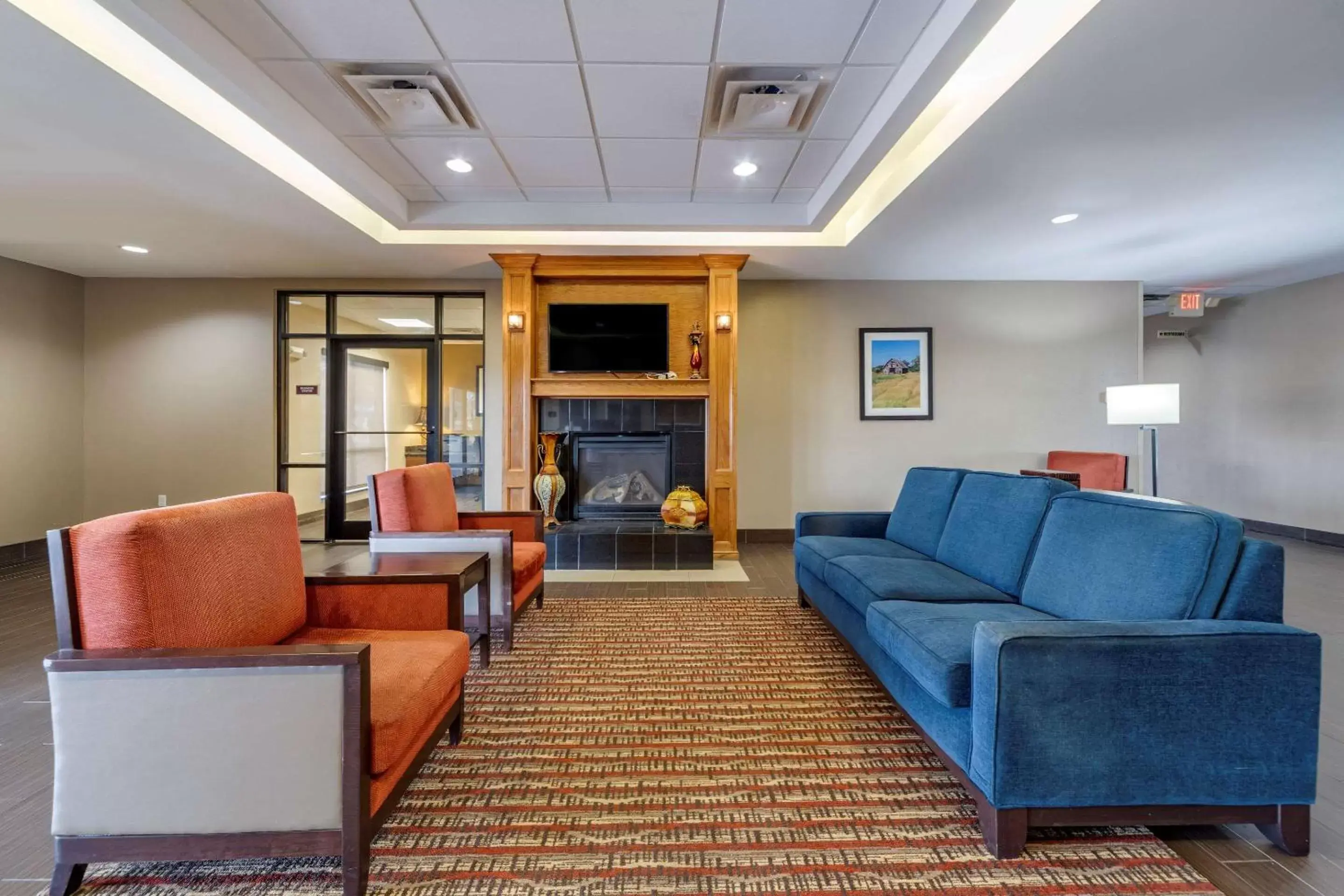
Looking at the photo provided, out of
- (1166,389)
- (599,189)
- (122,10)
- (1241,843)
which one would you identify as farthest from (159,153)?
(1166,389)

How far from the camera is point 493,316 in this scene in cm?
604

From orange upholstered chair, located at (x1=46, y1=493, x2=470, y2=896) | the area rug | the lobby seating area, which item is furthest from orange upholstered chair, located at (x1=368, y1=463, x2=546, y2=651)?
orange upholstered chair, located at (x1=46, y1=493, x2=470, y2=896)

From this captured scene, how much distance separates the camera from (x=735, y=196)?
173 inches

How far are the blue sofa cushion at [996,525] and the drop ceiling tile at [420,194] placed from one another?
160 inches

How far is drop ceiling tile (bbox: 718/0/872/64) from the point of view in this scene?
94.3 inches

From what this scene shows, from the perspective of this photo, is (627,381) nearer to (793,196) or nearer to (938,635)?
(793,196)

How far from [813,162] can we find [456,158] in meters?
2.29

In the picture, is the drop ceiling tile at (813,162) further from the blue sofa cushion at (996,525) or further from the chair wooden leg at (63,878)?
the chair wooden leg at (63,878)

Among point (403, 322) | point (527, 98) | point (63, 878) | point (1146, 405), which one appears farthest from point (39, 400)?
point (1146, 405)

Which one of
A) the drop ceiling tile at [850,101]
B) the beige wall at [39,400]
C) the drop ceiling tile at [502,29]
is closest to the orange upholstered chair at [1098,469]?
the drop ceiling tile at [850,101]

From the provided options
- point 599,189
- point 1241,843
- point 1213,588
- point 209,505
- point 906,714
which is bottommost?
point 1241,843

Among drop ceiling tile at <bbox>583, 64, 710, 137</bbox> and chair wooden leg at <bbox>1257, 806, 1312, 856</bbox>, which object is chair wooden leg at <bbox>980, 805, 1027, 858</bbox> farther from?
drop ceiling tile at <bbox>583, 64, 710, 137</bbox>

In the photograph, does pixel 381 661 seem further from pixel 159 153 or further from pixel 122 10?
pixel 159 153

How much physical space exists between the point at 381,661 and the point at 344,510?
517 cm
